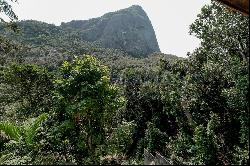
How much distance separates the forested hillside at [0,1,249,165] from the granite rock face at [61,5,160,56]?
89118 mm

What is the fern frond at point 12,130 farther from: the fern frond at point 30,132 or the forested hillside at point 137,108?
the fern frond at point 30,132

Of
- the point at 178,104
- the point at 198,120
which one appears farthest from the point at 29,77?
the point at 198,120

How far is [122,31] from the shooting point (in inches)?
5276

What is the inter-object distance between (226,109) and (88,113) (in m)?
8.93

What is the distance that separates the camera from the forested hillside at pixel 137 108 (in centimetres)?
1451

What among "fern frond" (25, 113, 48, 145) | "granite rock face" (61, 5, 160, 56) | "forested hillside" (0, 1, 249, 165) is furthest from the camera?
"granite rock face" (61, 5, 160, 56)

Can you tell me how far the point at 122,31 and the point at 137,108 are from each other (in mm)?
105110

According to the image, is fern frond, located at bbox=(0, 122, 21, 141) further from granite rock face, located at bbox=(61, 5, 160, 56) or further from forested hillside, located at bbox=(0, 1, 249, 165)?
granite rock face, located at bbox=(61, 5, 160, 56)

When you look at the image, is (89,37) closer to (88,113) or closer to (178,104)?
(178,104)

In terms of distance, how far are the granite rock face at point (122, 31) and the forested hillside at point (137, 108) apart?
89118mm

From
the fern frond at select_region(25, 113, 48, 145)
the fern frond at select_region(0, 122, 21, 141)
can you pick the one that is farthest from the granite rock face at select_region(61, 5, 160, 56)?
the fern frond at select_region(0, 122, 21, 141)

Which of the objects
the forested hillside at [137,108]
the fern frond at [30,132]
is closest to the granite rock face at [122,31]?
the forested hillside at [137,108]

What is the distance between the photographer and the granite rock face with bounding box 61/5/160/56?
414 feet

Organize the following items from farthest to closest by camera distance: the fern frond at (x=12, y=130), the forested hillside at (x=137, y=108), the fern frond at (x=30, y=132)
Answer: the forested hillside at (x=137, y=108)
the fern frond at (x=12, y=130)
the fern frond at (x=30, y=132)
